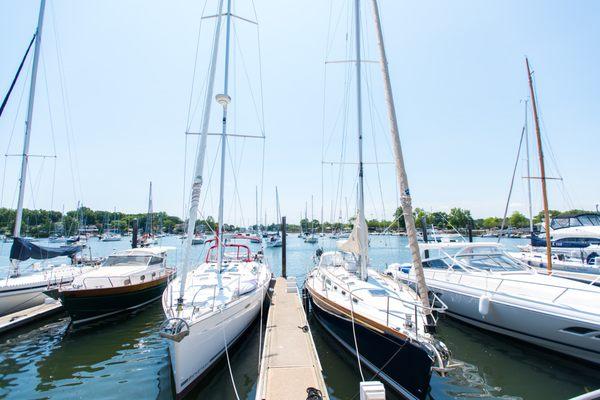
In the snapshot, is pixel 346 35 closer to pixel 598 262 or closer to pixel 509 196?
pixel 598 262

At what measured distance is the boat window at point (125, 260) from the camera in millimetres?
13719

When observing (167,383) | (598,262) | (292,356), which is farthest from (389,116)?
(598,262)

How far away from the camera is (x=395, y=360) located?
6070 mm

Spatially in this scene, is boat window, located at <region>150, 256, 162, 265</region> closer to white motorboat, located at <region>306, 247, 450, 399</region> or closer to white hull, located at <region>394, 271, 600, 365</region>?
white motorboat, located at <region>306, 247, 450, 399</region>

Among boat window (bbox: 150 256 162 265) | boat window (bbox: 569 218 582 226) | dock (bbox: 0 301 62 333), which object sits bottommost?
dock (bbox: 0 301 62 333)

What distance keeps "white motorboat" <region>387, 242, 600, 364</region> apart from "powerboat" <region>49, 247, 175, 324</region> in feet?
41.8

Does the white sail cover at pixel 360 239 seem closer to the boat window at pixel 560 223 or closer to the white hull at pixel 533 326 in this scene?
the white hull at pixel 533 326

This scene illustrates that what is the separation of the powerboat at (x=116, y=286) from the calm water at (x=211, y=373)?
91cm

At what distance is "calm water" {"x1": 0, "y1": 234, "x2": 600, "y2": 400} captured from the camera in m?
6.59

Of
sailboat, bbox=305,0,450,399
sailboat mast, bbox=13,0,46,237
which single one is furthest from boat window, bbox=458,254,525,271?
sailboat mast, bbox=13,0,46,237

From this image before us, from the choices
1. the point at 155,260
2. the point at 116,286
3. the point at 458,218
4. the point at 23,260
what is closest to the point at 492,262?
the point at 116,286

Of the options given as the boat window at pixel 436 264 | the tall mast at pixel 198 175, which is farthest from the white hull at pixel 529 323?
the tall mast at pixel 198 175

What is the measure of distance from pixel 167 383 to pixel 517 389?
832 centimetres

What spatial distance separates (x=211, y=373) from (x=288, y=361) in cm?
221
